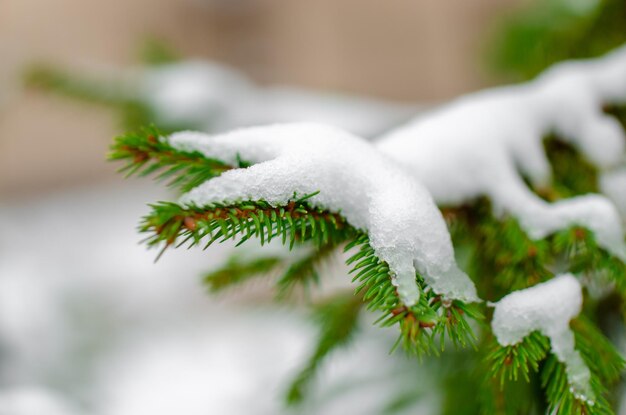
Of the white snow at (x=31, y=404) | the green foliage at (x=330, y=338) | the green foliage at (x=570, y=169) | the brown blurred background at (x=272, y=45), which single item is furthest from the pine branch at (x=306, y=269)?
the brown blurred background at (x=272, y=45)

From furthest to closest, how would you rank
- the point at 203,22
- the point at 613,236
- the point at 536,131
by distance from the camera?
the point at 203,22 → the point at 536,131 → the point at 613,236

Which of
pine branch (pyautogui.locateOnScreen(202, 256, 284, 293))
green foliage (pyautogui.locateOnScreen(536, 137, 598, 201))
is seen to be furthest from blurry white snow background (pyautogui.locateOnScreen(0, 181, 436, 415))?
green foliage (pyautogui.locateOnScreen(536, 137, 598, 201))

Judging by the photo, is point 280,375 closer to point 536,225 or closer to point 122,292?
point 122,292

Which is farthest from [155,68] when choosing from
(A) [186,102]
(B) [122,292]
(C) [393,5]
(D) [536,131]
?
(C) [393,5]

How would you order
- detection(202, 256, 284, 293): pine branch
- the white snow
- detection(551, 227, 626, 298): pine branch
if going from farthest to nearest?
the white snow → detection(202, 256, 284, 293): pine branch → detection(551, 227, 626, 298): pine branch

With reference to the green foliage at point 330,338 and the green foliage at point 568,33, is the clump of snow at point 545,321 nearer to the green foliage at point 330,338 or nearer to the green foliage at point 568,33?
the green foliage at point 330,338

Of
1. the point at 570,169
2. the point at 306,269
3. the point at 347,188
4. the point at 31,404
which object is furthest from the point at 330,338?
the point at 31,404

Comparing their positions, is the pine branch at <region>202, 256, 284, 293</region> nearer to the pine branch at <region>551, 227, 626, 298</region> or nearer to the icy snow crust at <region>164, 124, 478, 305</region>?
the icy snow crust at <region>164, 124, 478, 305</region>
